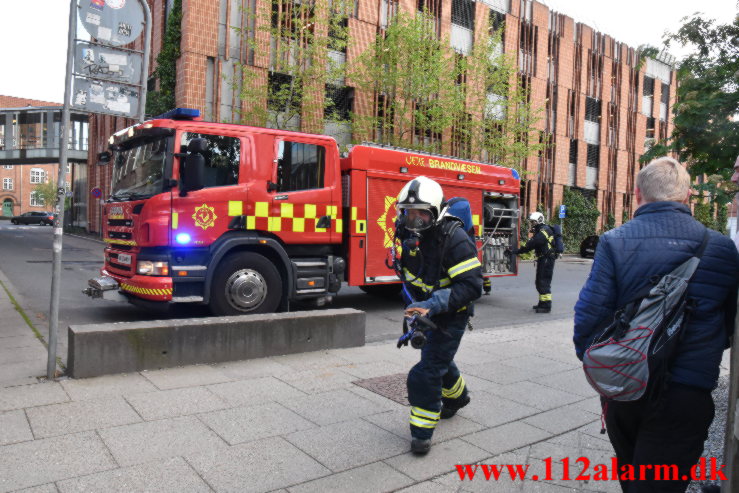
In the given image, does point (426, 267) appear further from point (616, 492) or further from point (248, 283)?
point (248, 283)

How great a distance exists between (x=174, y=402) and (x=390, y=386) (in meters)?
1.84

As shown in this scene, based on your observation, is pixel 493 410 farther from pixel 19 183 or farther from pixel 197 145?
pixel 19 183

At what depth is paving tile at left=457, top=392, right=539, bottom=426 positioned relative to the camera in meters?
4.33

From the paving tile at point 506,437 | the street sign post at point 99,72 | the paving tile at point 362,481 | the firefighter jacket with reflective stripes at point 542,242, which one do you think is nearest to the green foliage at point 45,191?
the firefighter jacket with reflective stripes at point 542,242

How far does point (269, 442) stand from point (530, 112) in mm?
23374

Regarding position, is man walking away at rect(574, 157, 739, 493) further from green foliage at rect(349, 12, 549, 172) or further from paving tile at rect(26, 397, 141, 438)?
green foliage at rect(349, 12, 549, 172)

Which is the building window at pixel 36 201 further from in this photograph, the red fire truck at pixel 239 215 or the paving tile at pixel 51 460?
the paving tile at pixel 51 460

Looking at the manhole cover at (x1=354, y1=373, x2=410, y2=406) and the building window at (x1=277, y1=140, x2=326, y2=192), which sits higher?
the building window at (x1=277, y1=140, x2=326, y2=192)

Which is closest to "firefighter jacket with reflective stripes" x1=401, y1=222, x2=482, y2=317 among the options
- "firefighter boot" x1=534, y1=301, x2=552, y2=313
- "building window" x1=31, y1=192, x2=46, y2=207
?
"firefighter boot" x1=534, y1=301, x2=552, y2=313

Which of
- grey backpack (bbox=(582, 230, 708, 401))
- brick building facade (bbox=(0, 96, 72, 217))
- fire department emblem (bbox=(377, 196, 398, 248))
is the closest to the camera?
grey backpack (bbox=(582, 230, 708, 401))

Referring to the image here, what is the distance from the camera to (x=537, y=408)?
4.64 metres

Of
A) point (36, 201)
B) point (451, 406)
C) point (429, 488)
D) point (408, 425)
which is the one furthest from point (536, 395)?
point (36, 201)

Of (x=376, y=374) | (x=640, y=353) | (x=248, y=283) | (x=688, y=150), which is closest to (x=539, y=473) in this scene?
(x=640, y=353)

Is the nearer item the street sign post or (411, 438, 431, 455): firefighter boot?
(411, 438, 431, 455): firefighter boot
